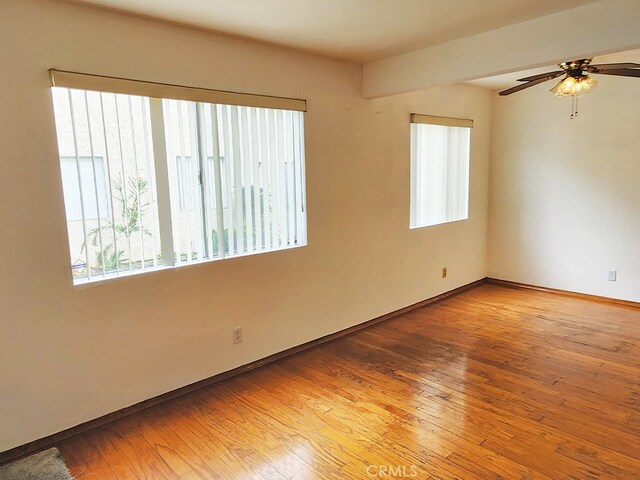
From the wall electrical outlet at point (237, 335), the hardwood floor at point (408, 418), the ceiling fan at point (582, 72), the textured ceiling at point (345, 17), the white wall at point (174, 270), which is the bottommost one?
the hardwood floor at point (408, 418)

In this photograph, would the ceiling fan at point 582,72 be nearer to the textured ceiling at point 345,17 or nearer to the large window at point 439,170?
the textured ceiling at point 345,17

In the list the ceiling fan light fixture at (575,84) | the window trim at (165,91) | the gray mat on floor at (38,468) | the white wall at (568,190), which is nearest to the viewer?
the gray mat on floor at (38,468)

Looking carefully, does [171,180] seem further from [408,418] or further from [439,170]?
[439,170]

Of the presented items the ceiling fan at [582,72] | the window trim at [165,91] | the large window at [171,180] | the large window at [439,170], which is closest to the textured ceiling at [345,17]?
the window trim at [165,91]

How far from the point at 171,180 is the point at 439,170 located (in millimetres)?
2970

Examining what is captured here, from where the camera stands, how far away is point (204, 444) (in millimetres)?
2238

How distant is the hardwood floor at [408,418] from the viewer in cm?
204

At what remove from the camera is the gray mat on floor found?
78.6 inches

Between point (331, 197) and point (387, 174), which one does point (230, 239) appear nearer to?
point (331, 197)

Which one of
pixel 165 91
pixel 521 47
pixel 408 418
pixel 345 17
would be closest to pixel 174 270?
pixel 165 91

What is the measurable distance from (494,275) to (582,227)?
118 centimetres

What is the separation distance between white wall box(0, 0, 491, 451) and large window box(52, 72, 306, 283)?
97mm

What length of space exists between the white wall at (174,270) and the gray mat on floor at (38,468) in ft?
0.38

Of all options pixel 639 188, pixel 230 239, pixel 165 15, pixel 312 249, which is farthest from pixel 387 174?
pixel 639 188
